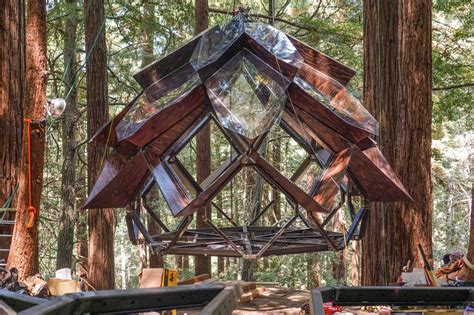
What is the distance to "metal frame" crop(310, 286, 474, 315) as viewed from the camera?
208 cm

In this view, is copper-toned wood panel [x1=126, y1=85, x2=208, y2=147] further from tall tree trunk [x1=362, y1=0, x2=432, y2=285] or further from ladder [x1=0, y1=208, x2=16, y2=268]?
tall tree trunk [x1=362, y1=0, x2=432, y2=285]

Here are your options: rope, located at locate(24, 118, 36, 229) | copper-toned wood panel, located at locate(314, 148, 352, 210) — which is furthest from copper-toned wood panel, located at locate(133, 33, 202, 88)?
rope, located at locate(24, 118, 36, 229)

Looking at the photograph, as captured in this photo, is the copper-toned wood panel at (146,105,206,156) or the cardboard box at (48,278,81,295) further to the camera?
the cardboard box at (48,278,81,295)

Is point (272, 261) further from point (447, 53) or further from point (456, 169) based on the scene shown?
point (447, 53)

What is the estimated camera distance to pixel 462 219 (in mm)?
20297

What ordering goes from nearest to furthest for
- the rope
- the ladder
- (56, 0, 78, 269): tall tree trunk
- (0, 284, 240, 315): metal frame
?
(0, 284, 240, 315): metal frame
the rope
the ladder
(56, 0, 78, 269): tall tree trunk

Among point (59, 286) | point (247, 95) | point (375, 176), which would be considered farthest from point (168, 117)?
point (59, 286)

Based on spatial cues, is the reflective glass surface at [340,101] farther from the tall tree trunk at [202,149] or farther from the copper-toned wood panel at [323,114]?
the tall tree trunk at [202,149]

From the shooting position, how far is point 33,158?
5297mm

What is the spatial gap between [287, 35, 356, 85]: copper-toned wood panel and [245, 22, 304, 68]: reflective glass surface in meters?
0.20

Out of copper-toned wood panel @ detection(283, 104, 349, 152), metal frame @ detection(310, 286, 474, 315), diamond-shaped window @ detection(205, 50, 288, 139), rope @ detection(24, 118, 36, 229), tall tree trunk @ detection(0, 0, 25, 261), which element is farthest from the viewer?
tall tree trunk @ detection(0, 0, 25, 261)

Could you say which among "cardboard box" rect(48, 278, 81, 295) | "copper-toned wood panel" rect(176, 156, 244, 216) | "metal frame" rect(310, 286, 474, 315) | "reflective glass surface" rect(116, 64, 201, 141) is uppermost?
"reflective glass surface" rect(116, 64, 201, 141)

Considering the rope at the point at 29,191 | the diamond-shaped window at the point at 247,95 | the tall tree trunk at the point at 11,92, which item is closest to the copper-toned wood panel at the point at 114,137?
the diamond-shaped window at the point at 247,95

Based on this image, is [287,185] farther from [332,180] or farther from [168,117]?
[168,117]
